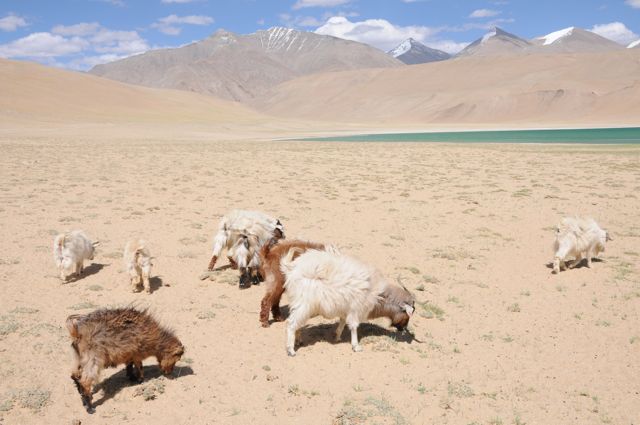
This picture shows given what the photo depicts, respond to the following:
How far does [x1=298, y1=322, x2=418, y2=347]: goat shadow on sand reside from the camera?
725 cm

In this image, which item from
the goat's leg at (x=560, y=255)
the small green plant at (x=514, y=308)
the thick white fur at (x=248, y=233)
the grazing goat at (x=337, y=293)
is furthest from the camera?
the goat's leg at (x=560, y=255)

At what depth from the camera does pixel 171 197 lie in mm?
17625

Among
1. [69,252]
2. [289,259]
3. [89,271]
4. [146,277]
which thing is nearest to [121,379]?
[289,259]

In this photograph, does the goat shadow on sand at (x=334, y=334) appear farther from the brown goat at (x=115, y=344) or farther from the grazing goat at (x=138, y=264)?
the grazing goat at (x=138, y=264)

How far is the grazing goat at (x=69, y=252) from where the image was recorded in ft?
29.5

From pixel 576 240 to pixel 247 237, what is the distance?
21.7 feet

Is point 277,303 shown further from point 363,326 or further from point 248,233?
point 248,233

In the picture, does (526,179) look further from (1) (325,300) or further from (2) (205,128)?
(2) (205,128)

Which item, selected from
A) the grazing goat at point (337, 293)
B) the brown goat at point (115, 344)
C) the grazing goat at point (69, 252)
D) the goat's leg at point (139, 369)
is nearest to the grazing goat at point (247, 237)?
the grazing goat at point (337, 293)

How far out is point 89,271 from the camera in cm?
975

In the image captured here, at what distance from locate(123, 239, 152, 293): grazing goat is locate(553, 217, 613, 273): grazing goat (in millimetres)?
7923

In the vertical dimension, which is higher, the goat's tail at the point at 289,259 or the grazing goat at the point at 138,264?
the goat's tail at the point at 289,259

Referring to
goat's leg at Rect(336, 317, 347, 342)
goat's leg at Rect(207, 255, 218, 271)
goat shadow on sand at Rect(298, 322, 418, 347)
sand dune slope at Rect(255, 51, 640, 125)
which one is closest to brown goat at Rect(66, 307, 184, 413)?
goat shadow on sand at Rect(298, 322, 418, 347)

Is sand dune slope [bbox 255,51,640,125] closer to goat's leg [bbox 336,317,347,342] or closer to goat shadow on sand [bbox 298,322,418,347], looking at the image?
goat shadow on sand [bbox 298,322,418,347]
